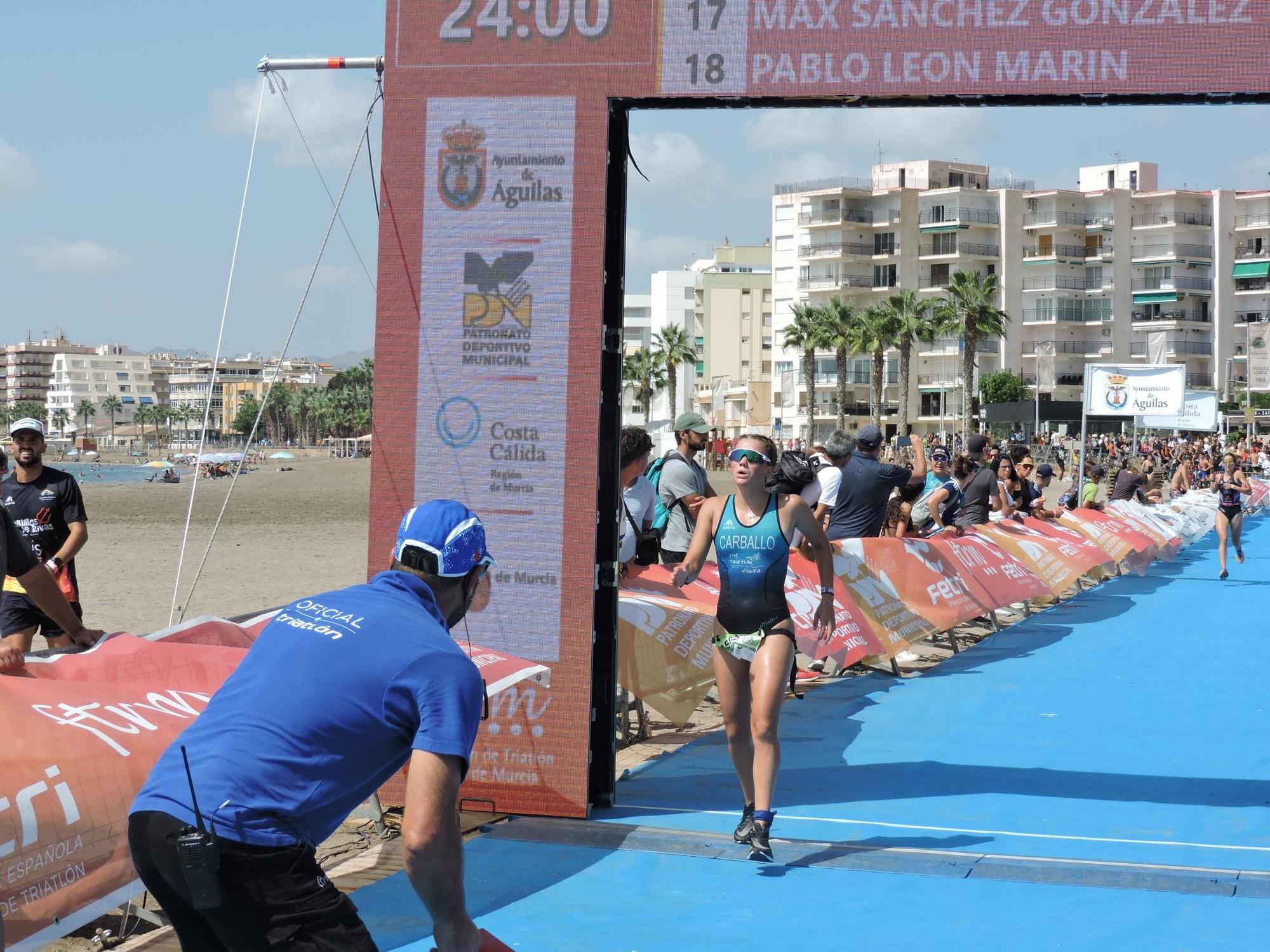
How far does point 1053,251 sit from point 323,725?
109051 mm

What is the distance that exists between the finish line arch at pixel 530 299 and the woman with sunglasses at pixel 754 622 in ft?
2.21

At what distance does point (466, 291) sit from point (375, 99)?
1.16m

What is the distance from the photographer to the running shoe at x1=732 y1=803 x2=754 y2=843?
20.5 ft

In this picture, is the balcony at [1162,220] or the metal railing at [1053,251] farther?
the balcony at [1162,220]

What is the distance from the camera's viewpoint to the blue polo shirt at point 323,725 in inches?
108

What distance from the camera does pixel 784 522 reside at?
6.68 metres

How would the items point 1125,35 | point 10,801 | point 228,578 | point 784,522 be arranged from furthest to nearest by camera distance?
1. point 228,578
2. point 784,522
3. point 1125,35
4. point 10,801

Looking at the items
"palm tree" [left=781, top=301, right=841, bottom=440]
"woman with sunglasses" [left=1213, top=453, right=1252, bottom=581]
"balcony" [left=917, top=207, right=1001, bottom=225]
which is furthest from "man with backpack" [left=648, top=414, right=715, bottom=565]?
"balcony" [left=917, top=207, right=1001, bottom=225]

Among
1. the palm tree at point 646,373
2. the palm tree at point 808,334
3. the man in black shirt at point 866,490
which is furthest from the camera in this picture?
the palm tree at point 646,373

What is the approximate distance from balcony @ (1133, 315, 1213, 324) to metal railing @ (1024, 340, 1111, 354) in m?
4.83

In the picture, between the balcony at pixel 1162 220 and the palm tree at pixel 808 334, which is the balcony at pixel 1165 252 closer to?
the balcony at pixel 1162 220

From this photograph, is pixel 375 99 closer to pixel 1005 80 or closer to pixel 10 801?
pixel 1005 80

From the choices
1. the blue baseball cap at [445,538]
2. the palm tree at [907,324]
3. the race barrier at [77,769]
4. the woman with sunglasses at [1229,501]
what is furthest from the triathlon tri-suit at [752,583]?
the palm tree at [907,324]

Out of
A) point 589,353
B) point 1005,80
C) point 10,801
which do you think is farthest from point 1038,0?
point 10,801
